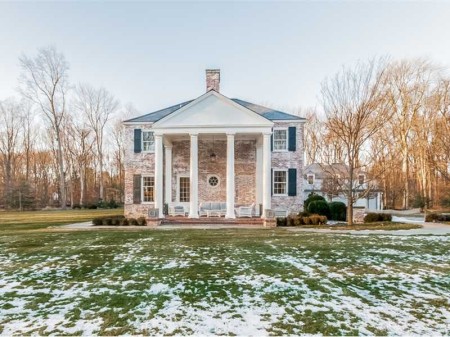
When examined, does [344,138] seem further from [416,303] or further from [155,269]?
[155,269]

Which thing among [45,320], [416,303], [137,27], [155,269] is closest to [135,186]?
[137,27]

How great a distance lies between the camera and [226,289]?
4590 millimetres

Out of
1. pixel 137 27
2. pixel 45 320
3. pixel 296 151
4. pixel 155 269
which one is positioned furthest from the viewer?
pixel 296 151

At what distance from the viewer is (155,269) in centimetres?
572

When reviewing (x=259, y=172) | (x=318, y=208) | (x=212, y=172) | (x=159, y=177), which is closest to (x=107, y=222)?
(x=159, y=177)

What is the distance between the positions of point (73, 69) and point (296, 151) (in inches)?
1122

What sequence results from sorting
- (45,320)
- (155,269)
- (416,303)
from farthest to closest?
(155,269)
(416,303)
(45,320)

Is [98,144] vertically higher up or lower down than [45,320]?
higher up

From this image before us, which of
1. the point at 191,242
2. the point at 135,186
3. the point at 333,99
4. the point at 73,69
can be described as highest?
the point at 73,69

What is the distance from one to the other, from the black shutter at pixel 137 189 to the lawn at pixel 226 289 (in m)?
8.25

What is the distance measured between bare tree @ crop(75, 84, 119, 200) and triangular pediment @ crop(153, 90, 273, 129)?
25335mm

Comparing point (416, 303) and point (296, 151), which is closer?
point (416, 303)

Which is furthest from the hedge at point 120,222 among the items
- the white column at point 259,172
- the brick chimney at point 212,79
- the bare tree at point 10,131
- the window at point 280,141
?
the bare tree at point 10,131

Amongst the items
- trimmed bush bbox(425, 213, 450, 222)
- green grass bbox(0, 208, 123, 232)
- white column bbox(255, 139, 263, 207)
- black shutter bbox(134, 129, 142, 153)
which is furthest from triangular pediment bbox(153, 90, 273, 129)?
trimmed bush bbox(425, 213, 450, 222)
